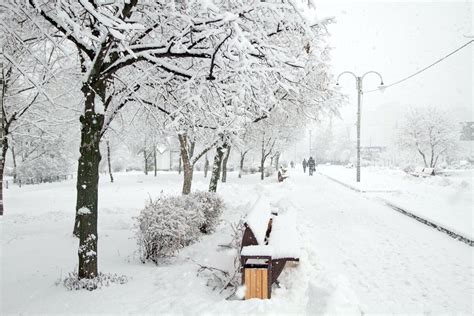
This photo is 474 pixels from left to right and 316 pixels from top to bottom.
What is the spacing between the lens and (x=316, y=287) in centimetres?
472

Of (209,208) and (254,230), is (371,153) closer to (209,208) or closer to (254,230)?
(209,208)

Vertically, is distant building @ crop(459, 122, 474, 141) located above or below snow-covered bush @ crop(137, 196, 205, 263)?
above

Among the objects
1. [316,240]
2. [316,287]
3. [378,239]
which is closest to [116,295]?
[316,287]

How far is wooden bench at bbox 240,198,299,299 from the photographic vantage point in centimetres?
497

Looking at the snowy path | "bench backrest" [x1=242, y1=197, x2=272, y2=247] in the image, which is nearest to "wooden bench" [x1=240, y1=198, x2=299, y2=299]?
"bench backrest" [x1=242, y1=197, x2=272, y2=247]

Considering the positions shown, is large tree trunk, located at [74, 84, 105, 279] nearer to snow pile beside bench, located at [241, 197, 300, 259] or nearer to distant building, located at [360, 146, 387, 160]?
snow pile beside bench, located at [241, 197, 300, 259]

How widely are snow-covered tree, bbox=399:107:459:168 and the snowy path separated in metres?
42.0

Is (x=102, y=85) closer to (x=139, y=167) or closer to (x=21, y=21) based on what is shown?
(x=21, y=21)

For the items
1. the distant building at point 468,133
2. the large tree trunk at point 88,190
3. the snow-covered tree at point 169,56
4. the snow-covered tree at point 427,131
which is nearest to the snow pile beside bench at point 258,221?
the snow-covered tree at point 169,56

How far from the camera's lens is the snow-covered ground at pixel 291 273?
190 inches

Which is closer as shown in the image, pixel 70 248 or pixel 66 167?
pixel 70 248

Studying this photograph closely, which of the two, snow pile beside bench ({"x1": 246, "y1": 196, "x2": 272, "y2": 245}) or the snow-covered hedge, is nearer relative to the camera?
snow pile beside bench ({"x1": 246, "y1": 196, "x2": 272, "y2": 245})

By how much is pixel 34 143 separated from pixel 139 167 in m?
34.6

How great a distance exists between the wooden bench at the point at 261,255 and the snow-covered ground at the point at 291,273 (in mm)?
229
